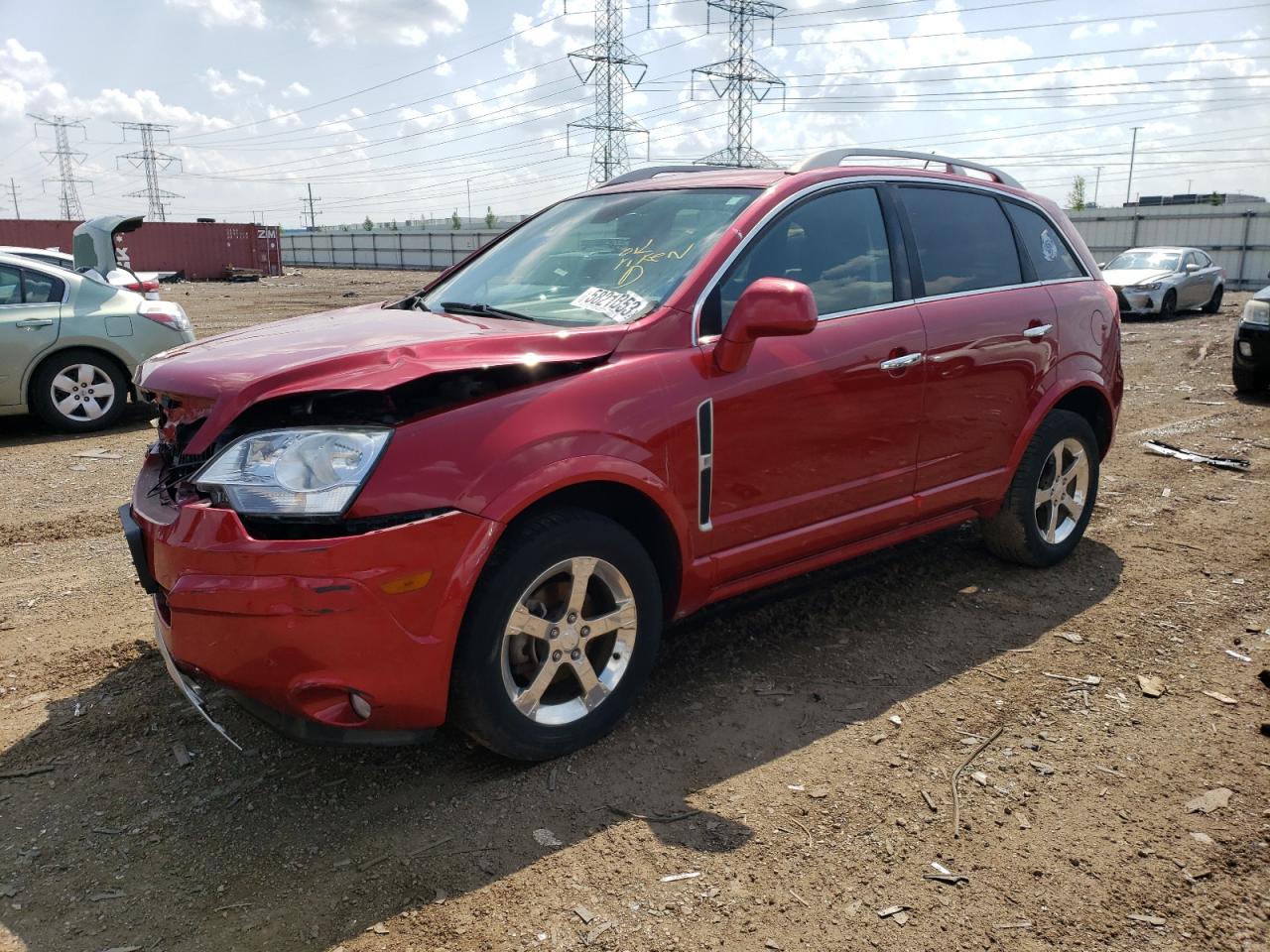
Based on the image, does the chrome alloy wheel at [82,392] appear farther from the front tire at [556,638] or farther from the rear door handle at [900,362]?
the rear door handle at [900,362]

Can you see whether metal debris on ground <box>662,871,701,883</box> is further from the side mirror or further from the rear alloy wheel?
the rear alloy wheel

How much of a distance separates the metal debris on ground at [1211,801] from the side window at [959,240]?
7.01 ft

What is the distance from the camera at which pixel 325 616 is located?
262 cm

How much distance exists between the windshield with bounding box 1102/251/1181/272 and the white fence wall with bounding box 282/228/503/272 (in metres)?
36.3

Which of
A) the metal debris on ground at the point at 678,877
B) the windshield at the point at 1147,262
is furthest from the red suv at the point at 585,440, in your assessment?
the windshield at the point at 1147,262

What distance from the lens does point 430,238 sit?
5725cm

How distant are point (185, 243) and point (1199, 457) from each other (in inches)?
1711

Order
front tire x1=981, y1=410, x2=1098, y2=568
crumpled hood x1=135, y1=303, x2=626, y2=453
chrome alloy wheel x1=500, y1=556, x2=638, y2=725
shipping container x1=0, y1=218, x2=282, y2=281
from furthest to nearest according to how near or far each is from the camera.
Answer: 1. shipping container x1=0, y1=218, x2=282, y2=281
2. front tire x1=981, y1=410, x2=1098, y2=568
3. chrome alloy wheel x1=500, y1=556, x2=638, y2=725
4. crumpled hood x1=135, y1=303, x2=626, y2=453

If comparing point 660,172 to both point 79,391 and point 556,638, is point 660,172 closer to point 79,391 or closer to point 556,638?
point 556,638

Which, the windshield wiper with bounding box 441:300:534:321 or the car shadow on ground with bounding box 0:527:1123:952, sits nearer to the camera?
the car shadow on ground with bounding box 0:527:1123:952

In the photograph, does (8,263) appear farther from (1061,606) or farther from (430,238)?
(430,238)

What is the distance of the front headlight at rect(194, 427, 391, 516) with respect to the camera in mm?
2650

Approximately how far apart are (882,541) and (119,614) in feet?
11.0

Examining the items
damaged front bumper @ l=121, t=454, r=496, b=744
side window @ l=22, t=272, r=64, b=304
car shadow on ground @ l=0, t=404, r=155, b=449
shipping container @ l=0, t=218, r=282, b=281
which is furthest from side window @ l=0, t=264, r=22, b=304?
shipping container @ l=0, t=218, r=282, b=281
